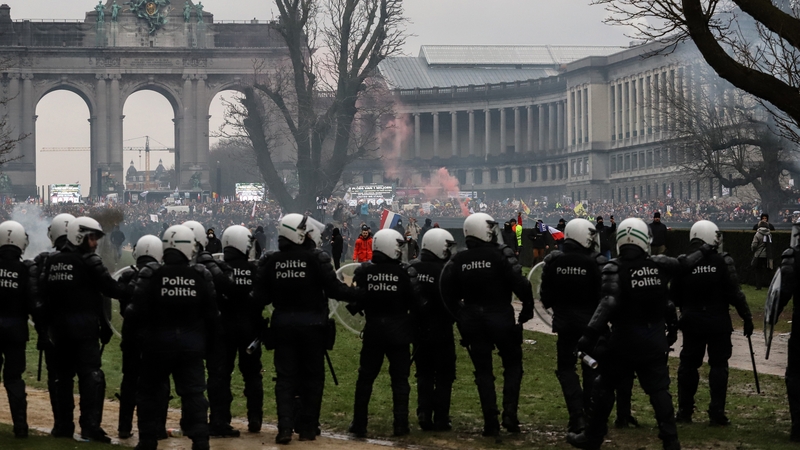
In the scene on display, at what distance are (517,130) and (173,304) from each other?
120m

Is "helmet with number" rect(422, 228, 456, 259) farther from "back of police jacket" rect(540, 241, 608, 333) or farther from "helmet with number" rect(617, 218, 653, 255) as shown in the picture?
"helmet with number" rect(617, 218, 653, 255)

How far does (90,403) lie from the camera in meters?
12.7

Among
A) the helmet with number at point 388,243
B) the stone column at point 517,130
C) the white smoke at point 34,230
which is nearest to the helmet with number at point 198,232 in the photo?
the helmet with number at point 388,243

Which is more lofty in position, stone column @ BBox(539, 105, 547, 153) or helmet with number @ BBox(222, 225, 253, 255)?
stone column @ BBox(539, 105, 547, 153)

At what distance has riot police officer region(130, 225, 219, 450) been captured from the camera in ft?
37.9

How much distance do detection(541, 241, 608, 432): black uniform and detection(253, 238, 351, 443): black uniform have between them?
220 cm

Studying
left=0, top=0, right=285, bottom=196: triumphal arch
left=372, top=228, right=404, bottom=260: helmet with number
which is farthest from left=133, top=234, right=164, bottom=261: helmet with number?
left=0, top=0, right=285, bottom=196: triumphal arch

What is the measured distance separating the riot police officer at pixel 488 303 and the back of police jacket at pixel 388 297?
404mm

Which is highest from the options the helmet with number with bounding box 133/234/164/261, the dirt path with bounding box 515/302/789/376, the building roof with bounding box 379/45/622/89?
the building roof with bounding box 379/45/622/89

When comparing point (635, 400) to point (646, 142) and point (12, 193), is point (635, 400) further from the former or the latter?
point (12, 193)

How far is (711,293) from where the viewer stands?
13531 millimetres

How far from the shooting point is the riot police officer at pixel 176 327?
11562mm

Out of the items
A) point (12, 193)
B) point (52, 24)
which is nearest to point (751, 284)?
point (12, 193)

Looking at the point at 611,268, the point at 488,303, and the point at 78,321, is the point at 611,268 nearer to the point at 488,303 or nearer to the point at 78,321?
the point at 488,303
